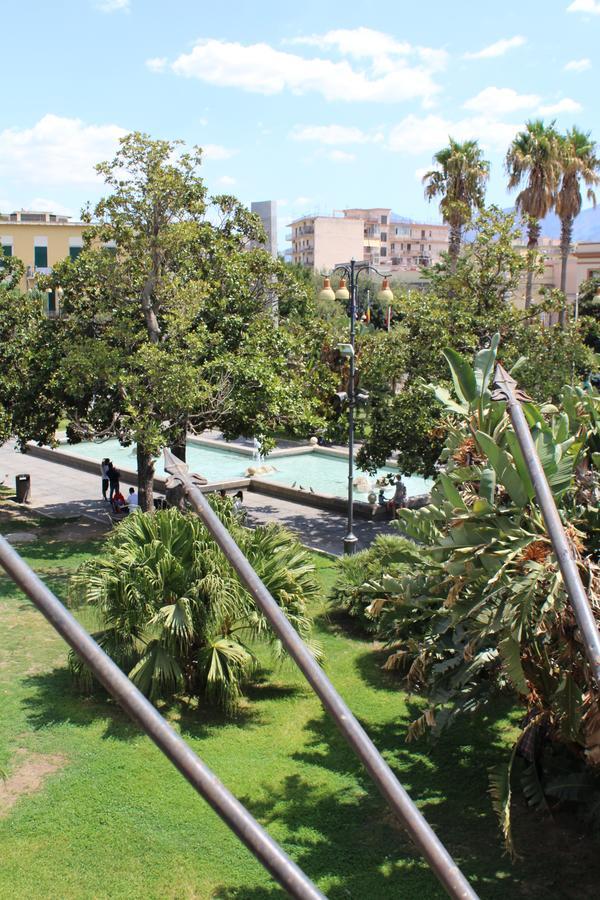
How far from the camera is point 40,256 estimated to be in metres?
45.1

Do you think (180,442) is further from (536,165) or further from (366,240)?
(366,240)

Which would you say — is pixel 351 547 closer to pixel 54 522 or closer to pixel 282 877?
pixel 54 522

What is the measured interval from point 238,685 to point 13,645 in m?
4.01

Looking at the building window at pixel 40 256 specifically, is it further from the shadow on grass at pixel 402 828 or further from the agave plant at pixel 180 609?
the shadow on grass at pixel 402 828

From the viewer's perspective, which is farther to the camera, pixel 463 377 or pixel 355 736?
pixel 463 377

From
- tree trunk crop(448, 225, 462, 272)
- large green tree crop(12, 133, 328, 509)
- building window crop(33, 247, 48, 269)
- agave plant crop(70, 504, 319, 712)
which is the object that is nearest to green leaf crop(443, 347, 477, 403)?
agave plant crop(70, 504, 319, 712)

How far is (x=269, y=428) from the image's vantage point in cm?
1767

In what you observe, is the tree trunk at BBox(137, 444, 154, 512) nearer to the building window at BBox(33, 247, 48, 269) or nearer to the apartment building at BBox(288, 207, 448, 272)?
the building window at BBox(33, 247, 48, 269)

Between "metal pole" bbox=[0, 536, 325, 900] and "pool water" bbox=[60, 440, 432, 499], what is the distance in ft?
71.8

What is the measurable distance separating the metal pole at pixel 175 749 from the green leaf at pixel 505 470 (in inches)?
167

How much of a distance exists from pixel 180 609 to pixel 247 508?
1203cm

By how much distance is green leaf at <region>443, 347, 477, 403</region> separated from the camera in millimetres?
8023

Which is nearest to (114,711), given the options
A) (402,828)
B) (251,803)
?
(251,803)

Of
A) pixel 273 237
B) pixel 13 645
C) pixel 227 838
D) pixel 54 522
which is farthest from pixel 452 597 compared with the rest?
pixel 273 237
